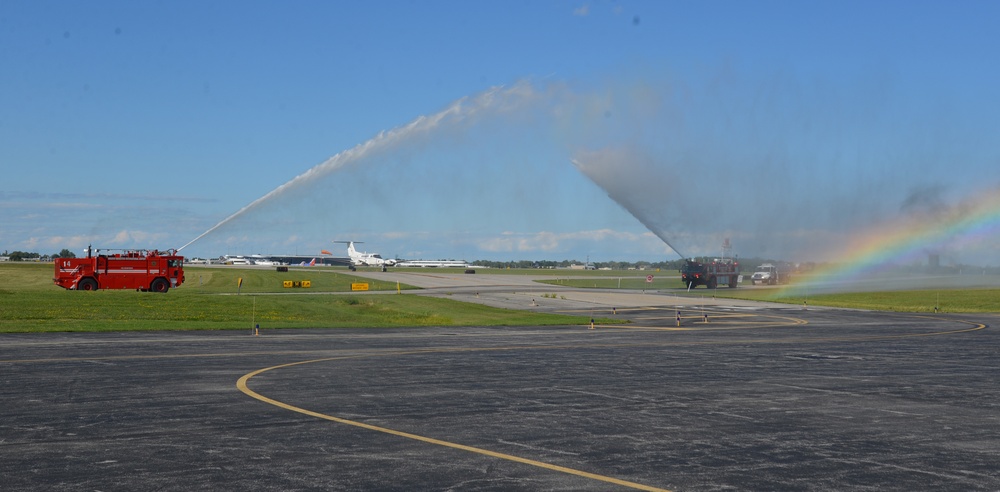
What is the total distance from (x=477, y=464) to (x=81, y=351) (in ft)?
67.6

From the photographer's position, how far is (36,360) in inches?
985

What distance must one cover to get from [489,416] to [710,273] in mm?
81112

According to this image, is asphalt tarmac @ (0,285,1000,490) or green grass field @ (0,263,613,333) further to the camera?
green grass field @ (0,263,613,333)

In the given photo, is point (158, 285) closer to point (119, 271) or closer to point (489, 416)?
point (119, 271)

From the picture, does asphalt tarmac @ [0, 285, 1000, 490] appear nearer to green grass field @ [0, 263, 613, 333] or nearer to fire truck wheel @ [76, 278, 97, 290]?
green grass field @ [0, 263, 613, 333]

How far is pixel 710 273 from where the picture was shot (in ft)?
309

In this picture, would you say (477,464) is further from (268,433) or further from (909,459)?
(909,459)

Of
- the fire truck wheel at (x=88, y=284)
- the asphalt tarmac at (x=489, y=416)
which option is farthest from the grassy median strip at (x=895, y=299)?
the fire truck wheel at (x=88, y=284)

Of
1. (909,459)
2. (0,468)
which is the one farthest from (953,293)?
(0,468)

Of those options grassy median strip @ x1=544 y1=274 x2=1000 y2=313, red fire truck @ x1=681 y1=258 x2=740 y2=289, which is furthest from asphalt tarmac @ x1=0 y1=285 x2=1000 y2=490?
red fire truck @ x1=681 y1=258 x2=740 y2=289

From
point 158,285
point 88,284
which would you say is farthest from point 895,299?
point 88,284

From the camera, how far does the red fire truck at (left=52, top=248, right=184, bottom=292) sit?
6084 centimetres

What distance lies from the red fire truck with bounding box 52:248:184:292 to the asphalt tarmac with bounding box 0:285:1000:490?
2968cm

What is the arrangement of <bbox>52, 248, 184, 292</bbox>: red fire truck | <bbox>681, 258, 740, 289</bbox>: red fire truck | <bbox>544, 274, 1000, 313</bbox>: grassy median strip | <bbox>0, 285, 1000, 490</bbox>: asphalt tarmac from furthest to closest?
1. <bbox>681, 258, 740, 289</bbox>: red fire truck
2. <bbox>544, 274, 1000, 313</bbox>: grassy median strip
3. <bbox>52, 248, 184, 292</bbox>: red fire truck
4. <bbox>0, 285, 1000, 490</bbox>: asphalt tarmac
